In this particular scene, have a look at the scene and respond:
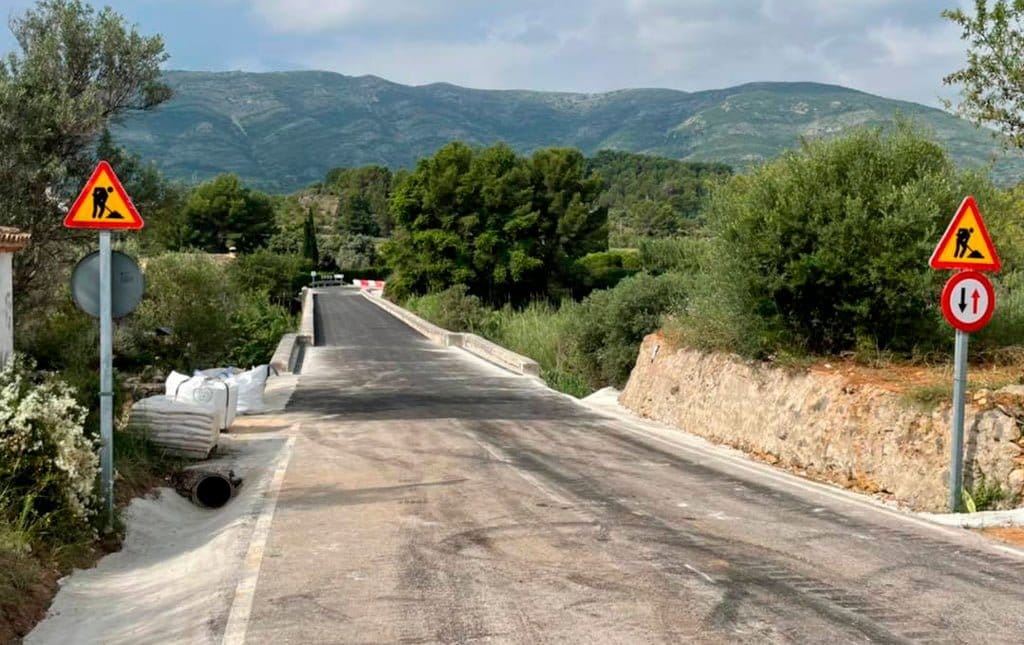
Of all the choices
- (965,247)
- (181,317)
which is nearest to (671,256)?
(181,317)

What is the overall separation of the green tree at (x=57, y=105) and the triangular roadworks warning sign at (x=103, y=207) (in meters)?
7.99

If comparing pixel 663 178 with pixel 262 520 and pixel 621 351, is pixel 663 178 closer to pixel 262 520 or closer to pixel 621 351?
pixel 621 351

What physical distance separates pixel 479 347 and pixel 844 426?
27.7 metres

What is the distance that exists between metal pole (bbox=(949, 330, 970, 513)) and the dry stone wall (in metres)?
0.24

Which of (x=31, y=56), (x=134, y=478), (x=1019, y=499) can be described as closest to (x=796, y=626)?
(x=1019, y=499)

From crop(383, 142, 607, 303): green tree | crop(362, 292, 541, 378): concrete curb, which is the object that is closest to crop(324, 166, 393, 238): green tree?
crop(383, 142, 607, 303): green tree

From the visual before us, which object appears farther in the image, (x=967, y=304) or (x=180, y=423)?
(x=180, y=423)

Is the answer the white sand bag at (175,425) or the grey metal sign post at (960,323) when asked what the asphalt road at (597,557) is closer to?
the grey metal sign post at (960,323)

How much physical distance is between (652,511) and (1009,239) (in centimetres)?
768

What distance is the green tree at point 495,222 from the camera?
2677 inches

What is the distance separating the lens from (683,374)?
1703 centimetres

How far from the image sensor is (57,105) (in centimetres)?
1577

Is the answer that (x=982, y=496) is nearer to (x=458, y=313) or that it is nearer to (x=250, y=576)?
(x=250, y=576)

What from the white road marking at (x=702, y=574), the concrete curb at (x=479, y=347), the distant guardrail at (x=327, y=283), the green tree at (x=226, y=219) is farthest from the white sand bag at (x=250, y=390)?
the green tree at (x=226, y=219)
